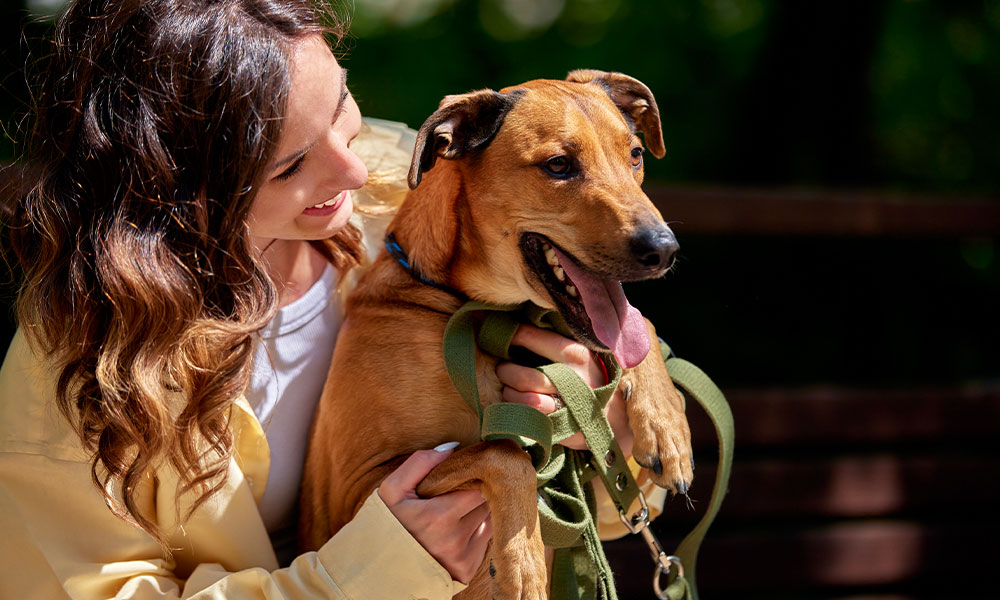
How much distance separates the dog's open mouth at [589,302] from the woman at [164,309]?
0.16 metres

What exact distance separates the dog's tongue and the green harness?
69 millimetres

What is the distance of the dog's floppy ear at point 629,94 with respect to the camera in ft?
6.68

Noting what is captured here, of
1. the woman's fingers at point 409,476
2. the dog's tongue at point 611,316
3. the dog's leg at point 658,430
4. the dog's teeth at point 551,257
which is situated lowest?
the dog's leg at point 658,430

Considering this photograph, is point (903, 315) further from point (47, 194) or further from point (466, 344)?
point (47, 194)

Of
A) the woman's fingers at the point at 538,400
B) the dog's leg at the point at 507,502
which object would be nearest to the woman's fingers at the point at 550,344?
the woman's fingers at the point at 538,400

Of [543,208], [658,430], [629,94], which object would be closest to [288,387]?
[543,208]

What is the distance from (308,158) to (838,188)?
11.7 ft

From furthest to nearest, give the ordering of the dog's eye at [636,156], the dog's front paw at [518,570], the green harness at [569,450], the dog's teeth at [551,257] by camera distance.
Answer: the dog's eye at [636,156] < the dog's teeth at [551,257] < the green harness at [569,450] < the dog's front paw at [518,570]

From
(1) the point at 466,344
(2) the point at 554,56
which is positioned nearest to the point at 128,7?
Answer: (1) the point at 466,344

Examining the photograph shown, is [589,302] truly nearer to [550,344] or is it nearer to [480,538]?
[550,344]

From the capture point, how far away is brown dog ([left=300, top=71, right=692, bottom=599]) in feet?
5.40

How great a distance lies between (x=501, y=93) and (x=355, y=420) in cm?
77

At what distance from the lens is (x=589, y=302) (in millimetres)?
1672

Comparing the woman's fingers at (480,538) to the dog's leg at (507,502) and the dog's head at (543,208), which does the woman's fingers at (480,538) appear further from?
the dog's head at (543,208)
